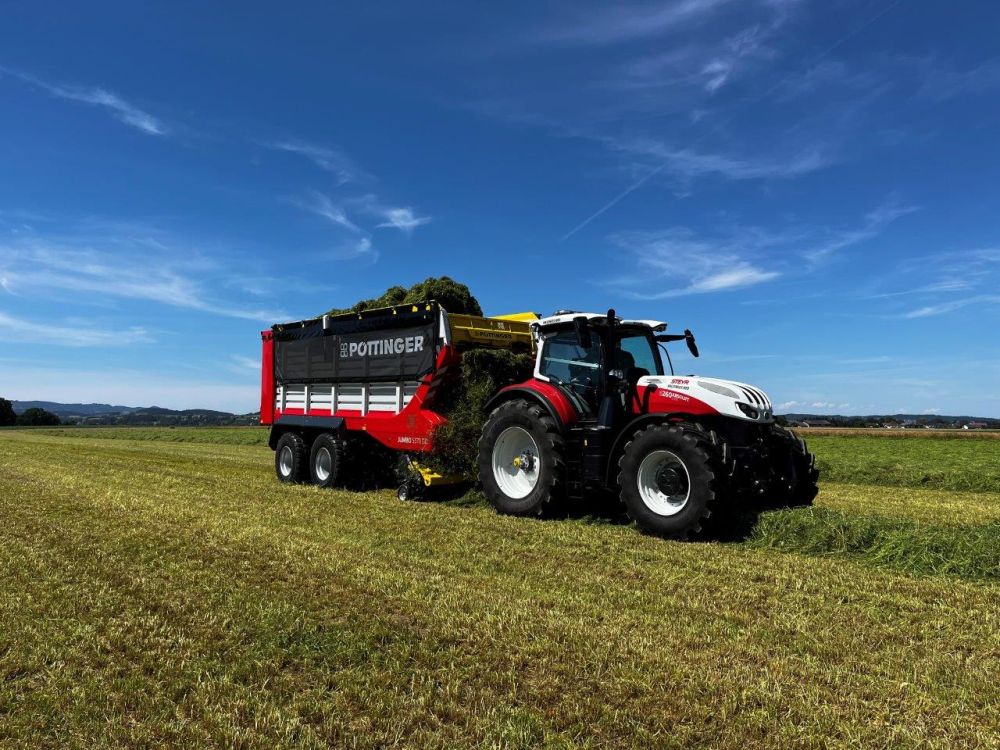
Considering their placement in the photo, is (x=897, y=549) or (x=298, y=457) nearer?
(x=897, y=549)

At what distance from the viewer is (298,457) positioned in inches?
486

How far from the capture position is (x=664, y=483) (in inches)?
281

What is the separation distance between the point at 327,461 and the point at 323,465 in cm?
16

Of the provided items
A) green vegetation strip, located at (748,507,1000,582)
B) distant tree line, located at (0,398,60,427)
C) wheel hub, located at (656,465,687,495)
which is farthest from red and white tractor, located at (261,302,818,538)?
distant tree line, located at (0,398,60,427)

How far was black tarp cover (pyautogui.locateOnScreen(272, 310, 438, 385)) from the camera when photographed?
10312 mm

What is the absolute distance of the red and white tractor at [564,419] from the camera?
23.4 ft

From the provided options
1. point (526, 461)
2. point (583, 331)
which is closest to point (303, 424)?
point (526, 461)

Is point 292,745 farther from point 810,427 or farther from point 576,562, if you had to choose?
point 810,427

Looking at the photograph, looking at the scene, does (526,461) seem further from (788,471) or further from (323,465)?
(323,465)

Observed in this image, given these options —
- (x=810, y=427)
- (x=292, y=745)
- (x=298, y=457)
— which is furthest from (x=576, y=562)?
(x=810, y=427)

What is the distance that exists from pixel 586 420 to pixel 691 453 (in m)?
1.69

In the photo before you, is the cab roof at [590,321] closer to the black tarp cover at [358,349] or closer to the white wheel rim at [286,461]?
the black tarp cover at [358,349]

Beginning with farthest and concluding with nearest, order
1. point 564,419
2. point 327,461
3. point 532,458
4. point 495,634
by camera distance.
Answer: point 327,461, point 532,458, point 564,419, point 495,634

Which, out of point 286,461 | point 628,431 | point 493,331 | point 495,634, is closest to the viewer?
point 495,634
